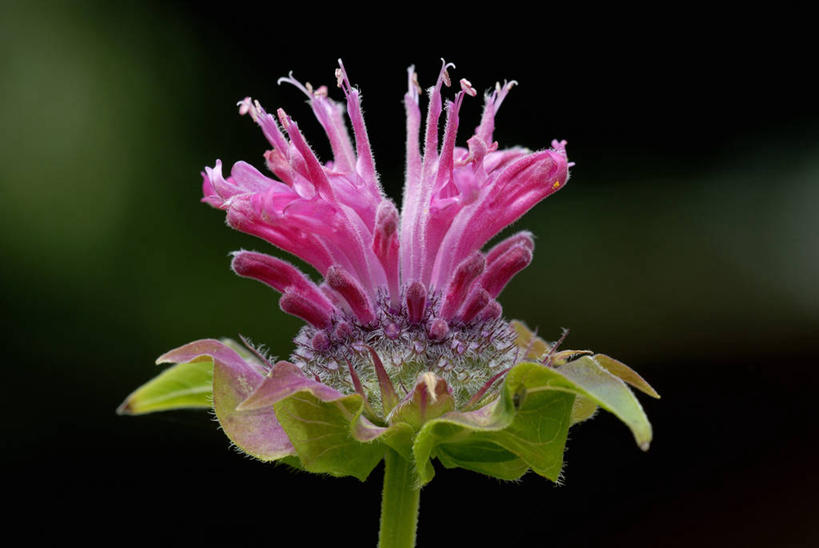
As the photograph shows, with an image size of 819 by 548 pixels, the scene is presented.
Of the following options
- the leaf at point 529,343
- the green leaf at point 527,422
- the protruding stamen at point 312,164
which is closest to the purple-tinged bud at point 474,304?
the leaf at point 529,343

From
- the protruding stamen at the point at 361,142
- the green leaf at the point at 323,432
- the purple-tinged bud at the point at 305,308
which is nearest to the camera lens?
the green leaf at the point at 323,432

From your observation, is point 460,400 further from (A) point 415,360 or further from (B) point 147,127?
(B) point 147,127

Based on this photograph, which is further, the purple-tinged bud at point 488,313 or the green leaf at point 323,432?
the purple-tinged bud at point 488,313

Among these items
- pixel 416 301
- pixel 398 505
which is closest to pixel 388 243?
pixel 416 301

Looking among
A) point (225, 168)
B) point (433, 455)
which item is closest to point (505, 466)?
point (433, 455)

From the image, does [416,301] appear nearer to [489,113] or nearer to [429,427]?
[429,427]

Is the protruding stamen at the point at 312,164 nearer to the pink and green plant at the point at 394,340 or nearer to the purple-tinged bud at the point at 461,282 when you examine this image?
the pink and green plant at the point at 394,340

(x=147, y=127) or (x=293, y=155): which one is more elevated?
(x=147, y=127)
